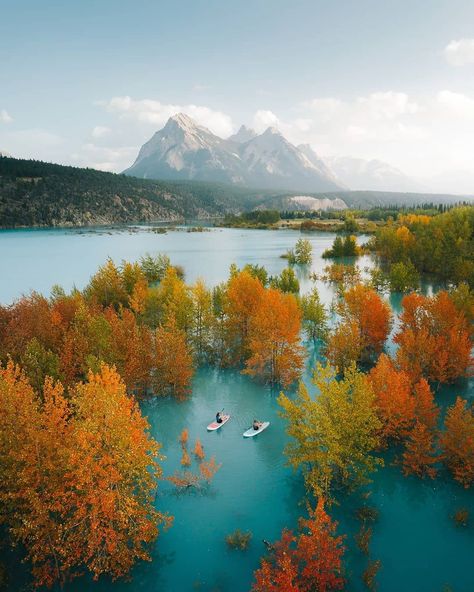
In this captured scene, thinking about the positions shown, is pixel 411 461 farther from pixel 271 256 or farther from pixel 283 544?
pixel 271 256

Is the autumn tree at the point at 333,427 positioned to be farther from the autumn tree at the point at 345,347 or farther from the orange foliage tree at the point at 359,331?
the orange foliage tree at the point at 359,331

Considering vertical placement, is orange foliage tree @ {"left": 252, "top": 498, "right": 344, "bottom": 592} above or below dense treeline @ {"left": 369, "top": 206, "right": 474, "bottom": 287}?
below

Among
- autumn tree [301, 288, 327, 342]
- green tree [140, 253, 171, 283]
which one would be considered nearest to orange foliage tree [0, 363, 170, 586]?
autumn tree [301, 288, 327, 342]

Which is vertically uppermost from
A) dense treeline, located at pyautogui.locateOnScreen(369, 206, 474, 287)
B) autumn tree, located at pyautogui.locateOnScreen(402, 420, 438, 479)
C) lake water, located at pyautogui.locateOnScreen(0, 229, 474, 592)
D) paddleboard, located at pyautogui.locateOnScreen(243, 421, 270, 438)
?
dense treeline, located at pyautogui.locateOnScreen(369, 206, 474, 287)

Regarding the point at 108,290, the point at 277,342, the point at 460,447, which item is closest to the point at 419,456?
the point at 460,447

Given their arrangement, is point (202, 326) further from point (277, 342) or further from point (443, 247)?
point (443, 247)

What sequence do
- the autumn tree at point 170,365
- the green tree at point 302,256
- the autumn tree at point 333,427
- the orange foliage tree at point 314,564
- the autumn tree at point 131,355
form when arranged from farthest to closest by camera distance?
the green tree at point 302,256
the autumn tree at point 170,365
the autumn tree at point 131,355
the autumn tree at point 333,427
the orange foliage tree at point 314,564

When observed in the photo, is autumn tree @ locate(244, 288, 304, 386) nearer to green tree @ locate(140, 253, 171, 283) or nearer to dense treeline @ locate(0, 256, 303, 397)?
dense treeline @ locate(0, 256, 303, 397)

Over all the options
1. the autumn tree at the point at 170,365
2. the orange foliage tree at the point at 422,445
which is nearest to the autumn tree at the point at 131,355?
the autumn tree at the point at 170,365
